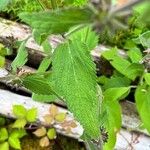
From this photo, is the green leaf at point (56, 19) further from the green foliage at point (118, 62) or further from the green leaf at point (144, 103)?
the green foliage at point (118, 62)

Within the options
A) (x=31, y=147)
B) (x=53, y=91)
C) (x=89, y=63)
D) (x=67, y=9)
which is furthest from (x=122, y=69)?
(x=67, y=9)

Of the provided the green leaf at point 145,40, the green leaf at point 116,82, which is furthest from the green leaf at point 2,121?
the green leaf at point 145,40

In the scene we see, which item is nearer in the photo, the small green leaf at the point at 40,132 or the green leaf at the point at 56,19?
the green leaf at the point at 56,19

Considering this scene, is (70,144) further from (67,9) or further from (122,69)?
(67,9)

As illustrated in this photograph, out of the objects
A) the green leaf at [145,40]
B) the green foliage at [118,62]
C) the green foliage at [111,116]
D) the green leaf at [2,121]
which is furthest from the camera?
the green leaf at [2,121]

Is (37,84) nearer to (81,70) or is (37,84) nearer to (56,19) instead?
(81,70)

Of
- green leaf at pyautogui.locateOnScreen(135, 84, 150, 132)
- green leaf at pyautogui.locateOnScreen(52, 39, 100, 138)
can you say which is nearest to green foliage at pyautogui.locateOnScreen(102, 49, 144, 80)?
green leaf at pyautogui.locateOnScreen(135, 84, 150, 132)

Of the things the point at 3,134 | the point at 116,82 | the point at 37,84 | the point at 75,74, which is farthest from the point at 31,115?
the point at 75,74

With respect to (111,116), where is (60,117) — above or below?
below
